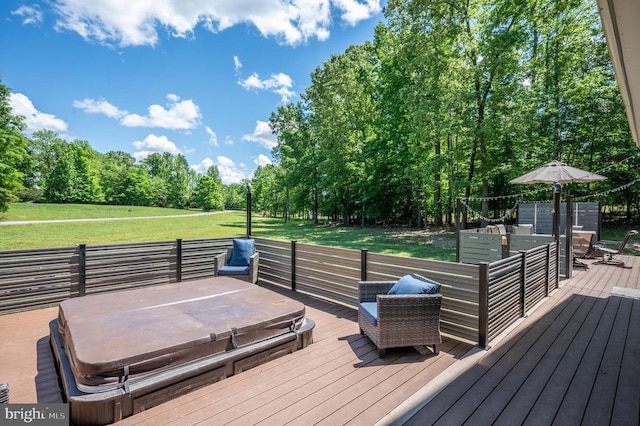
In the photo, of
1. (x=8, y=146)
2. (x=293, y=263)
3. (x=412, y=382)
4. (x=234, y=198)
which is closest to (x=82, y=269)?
(x=293, y=263)

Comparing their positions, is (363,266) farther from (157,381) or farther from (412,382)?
(157,381)

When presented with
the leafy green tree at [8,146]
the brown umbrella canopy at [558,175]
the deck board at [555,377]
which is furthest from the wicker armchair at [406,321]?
the leafy green tree at [8,146]

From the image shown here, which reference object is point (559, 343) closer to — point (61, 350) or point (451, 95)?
point (61, 350)

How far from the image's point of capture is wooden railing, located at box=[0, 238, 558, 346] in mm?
3326

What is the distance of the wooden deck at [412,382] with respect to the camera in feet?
6.97

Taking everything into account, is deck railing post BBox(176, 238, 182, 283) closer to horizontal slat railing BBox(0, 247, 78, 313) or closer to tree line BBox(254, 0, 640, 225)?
horizontal slat railing BBox(0, 247, 78, 313)

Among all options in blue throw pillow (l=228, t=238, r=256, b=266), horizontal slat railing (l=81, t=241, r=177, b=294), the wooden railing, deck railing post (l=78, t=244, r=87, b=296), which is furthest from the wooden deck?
blue throw pillow (l=228, t=238, r=256, b=266)

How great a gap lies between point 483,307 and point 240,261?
4028 millimetres

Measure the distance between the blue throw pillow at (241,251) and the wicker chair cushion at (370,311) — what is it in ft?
9.37

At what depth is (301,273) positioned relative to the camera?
5359 mm

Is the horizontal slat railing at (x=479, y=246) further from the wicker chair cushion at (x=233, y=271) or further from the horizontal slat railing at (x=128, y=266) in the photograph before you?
the horizontal slat railing at (x=128, y=266)

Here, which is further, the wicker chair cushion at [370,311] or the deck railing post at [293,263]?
the deck railing post at [293,263]

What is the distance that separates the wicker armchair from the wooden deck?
0.57 feet

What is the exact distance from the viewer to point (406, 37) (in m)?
13.8
